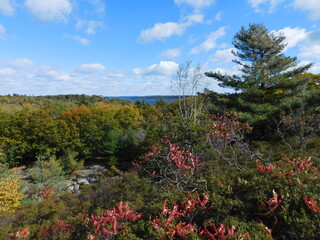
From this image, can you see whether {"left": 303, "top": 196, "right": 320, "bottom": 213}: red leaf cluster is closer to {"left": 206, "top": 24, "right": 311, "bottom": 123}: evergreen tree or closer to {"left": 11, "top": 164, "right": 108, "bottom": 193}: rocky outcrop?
{"left": 206, "top": 24, "right": 311, "bottom": 123}: evergreen tree

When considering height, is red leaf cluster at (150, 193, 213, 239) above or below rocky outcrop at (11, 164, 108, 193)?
above

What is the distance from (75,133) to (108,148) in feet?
10.4

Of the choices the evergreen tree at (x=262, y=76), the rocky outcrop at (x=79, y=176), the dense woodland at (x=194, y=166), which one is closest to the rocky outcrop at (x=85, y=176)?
the rocky outcrop at (x=79, y=176)

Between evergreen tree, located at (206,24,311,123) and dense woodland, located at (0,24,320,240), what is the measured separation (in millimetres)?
62

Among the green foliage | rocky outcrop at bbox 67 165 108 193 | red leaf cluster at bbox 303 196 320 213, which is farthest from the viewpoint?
rocky outcrop at bbox 67 165 108 193

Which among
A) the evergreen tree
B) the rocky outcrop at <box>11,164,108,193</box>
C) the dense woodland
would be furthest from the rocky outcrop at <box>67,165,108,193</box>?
the evergreen tree

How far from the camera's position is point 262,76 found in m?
10.3

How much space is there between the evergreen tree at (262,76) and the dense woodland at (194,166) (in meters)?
0.06

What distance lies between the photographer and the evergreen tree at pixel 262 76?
1023 centimetres

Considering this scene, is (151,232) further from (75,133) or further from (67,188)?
(75,133)

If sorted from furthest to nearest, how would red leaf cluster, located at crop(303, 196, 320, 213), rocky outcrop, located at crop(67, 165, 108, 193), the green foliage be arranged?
rocky outcrop, located at crop(67, 165, 108, 193) < the green foliage < red leaf cluster, located at crop(303, 196, 320, 213)

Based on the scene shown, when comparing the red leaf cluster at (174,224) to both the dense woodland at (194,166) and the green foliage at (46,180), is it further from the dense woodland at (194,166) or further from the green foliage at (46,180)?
the green foliage at (46,180)

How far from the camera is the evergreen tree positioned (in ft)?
33.6

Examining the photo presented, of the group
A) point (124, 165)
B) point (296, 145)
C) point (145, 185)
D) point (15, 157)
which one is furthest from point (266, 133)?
point (15, 157)
